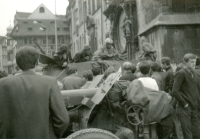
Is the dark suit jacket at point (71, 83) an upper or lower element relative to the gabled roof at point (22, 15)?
lower

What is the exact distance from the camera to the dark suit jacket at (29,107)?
10.5 feet

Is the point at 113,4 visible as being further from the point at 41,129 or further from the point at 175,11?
the point at 41,129

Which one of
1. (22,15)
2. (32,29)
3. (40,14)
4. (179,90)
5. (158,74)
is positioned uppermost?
(22,15)

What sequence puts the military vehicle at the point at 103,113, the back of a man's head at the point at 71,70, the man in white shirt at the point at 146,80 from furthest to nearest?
the back of a man's head at the point at 71,70 < the man in white shirt at the point at 146,80 < the military vehicle at the point at 103,113

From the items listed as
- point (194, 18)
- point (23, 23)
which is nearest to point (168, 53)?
point (194, 18)

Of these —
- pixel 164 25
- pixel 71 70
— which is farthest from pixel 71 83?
pixel 164 25

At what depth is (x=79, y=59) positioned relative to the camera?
9.70 meters

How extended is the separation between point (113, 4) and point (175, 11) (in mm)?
8519

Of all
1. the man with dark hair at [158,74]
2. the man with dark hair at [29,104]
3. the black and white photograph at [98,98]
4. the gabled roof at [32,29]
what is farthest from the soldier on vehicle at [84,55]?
the gabled roof at [32,29]

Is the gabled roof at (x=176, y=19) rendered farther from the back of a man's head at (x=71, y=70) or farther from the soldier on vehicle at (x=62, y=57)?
the back of a man's head at (x=71, y=70)

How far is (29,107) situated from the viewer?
10.6ft

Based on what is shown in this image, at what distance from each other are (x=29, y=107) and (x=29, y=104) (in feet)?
0.09

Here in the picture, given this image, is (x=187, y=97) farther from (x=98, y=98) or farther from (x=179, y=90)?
(x=98, y=98)

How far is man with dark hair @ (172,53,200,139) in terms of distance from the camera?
603 cm
